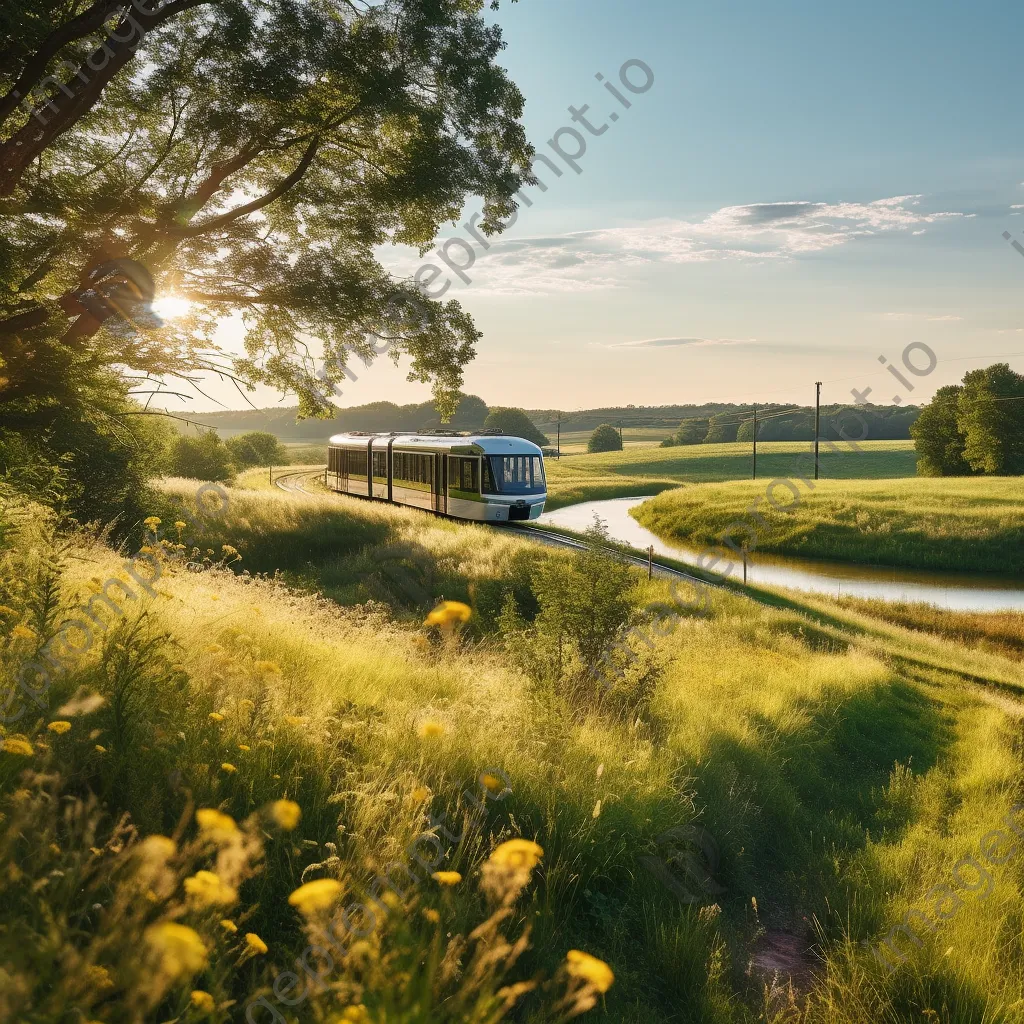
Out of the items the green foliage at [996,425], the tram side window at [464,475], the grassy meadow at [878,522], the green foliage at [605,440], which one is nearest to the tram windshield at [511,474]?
the tram side window at [464,475]

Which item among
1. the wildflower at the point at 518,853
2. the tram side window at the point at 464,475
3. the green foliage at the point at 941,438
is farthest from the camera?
the green foliage at the point at 941,438

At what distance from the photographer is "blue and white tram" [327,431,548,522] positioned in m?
23.7

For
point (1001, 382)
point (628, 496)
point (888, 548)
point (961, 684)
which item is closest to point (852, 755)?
point (961, 684)

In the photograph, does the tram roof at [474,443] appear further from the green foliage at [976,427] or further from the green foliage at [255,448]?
the green foliage at [255,448]

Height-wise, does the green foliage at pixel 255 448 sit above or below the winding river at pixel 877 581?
above

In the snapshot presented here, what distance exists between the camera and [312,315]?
36.0ft

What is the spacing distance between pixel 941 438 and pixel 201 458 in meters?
64.9

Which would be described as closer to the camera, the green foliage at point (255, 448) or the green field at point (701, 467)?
the green field at point (701, 467)

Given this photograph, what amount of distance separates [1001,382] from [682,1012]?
7369 cm

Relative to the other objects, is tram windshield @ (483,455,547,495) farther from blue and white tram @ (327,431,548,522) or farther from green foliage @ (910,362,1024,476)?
green foliage @ (910,362,1024,476)

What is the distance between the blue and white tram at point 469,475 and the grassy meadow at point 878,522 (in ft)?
63.2

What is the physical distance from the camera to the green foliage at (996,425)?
5956 cm

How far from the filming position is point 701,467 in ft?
292

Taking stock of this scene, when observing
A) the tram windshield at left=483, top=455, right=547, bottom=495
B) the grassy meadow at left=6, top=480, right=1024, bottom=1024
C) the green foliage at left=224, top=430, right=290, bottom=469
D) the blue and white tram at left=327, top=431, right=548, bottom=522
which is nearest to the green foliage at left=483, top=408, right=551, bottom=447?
the green foliage at left=224, top=430, right=290, bottom=469
